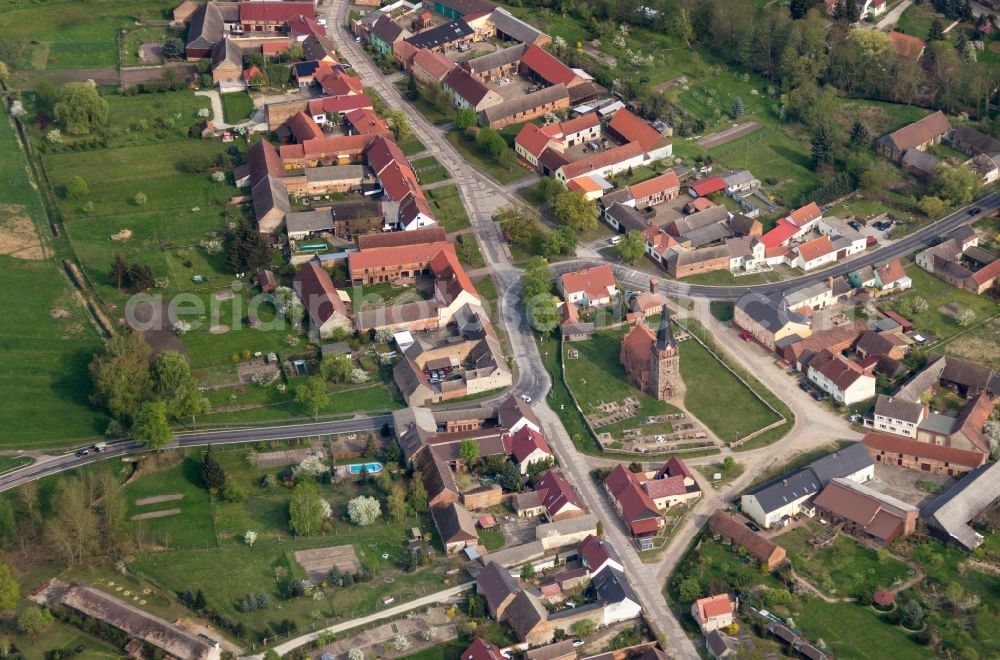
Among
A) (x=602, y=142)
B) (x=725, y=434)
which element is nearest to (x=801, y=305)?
(x=725, y=434)

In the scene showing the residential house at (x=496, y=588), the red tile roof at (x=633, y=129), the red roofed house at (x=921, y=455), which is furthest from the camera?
the red tile roof at (x=633, y=129)

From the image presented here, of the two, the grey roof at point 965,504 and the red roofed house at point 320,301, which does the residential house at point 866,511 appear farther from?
the red roofed house at point 320,301

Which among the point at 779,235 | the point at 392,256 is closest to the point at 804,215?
the point at 779,235

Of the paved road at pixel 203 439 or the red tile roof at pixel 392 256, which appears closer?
the paved road at pixel 203 439

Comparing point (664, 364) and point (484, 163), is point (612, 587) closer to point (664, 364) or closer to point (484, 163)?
point (664, 364)

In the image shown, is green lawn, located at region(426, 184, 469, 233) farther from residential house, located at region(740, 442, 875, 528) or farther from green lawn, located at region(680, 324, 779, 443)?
residential house, located at region(740, 442, 875, 528)

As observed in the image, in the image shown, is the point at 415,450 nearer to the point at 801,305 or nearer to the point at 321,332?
the point at 321,332

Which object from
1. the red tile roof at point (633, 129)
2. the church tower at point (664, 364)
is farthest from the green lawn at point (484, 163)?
the church tower at point (664, 364)
